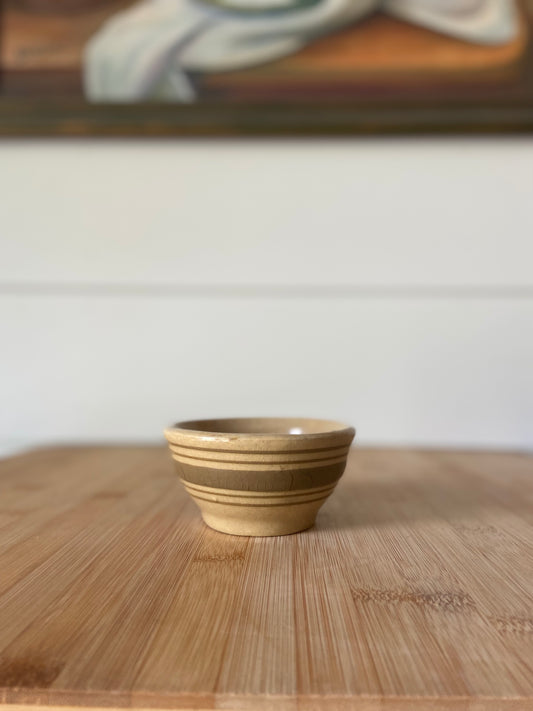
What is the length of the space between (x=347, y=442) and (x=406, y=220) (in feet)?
2.53

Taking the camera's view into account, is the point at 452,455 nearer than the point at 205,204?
Yes

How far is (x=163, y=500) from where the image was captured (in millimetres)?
589

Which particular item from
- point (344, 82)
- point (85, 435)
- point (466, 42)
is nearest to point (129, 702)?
point (85, 435)

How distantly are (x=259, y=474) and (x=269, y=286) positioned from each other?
75 centimetres

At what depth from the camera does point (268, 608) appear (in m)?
0.33

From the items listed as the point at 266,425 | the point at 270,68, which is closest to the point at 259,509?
the point at 266,425

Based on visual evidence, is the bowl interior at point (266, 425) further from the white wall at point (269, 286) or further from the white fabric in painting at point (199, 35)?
the white fabric in painting at point (199, 35)

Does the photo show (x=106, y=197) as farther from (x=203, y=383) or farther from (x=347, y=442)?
(x=347, y=442)

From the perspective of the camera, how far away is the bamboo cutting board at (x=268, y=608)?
26 centimetres

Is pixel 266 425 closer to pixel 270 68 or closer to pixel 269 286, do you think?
pixel 269 286

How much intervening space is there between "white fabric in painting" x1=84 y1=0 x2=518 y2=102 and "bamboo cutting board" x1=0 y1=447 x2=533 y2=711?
2.77 feet

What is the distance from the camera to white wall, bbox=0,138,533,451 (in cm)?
112

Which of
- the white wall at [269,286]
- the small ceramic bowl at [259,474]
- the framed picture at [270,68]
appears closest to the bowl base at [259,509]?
the small ceramic bowl at [259,474]

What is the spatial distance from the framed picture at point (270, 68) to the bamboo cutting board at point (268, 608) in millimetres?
787
